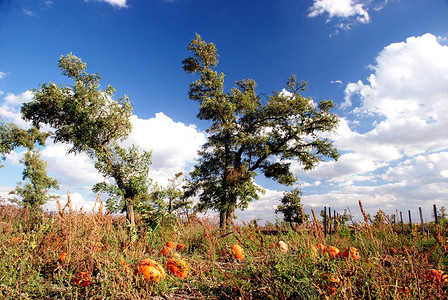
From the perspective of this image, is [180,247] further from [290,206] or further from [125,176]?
[290,206]

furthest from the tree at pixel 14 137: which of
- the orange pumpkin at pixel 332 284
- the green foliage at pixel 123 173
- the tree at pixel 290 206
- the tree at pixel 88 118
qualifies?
the orange pumpkin at pixel 332 284

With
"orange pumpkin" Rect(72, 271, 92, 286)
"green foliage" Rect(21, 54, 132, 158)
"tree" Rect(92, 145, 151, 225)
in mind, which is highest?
"green foliage" Rect(21, 54, 132, 158)

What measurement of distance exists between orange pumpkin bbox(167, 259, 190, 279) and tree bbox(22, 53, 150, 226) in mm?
7231

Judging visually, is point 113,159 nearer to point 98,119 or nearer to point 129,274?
point 98,119

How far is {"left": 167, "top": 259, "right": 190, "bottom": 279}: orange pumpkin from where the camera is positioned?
331 cm

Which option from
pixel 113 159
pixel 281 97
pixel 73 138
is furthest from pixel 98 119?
pixel 281 97

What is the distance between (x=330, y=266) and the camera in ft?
8.83

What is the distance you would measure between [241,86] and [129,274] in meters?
18.5

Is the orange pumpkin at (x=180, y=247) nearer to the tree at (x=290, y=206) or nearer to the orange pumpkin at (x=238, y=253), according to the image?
the orange pumpkin at (x=238, y=253)

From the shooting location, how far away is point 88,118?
11.6 metres

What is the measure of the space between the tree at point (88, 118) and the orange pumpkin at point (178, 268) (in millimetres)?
7231

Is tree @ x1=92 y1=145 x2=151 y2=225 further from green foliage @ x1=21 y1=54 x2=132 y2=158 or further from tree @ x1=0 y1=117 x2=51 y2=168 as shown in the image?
tree @ x1=0 y1=117 x2=51 y2=168

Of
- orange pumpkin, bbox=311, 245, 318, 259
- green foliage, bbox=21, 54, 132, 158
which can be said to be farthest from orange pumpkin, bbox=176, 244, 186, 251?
green foliage, bbox=21, 54, 132, 158

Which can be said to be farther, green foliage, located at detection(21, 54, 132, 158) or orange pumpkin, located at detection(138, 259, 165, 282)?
green foliage, located at detection(21, 54, 132, 158)
